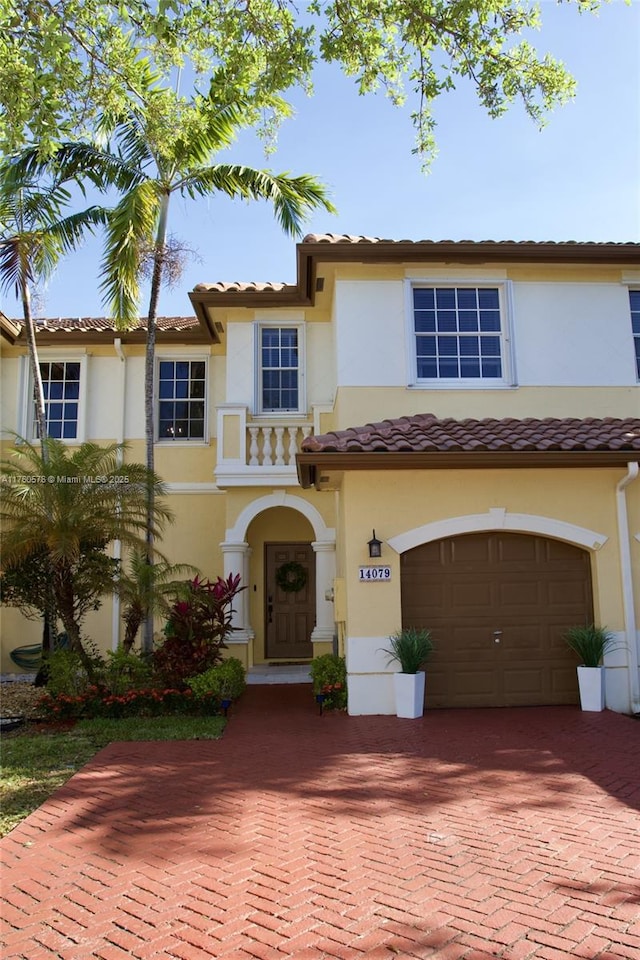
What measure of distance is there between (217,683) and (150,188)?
7.96 m

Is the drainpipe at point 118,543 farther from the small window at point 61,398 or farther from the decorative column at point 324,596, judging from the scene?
the decorative column at point 324,596

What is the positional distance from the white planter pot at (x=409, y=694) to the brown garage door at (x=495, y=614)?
1.70ft

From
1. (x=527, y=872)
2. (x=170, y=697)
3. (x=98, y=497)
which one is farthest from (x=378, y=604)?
(x=527, y=872)

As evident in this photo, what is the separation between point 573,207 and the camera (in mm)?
9055

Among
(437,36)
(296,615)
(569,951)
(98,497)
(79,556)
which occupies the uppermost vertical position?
(437,36)

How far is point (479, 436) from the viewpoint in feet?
33.8

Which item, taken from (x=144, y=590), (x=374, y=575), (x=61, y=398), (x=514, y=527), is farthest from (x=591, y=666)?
(x=61, y=398)

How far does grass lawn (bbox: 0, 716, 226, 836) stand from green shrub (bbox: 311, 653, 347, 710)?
1.47 metres

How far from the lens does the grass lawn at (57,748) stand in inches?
260

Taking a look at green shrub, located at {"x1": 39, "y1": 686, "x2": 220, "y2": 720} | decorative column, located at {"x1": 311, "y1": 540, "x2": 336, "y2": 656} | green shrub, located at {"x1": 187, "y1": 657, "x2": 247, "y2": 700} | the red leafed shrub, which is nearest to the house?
decorative column, located at {"x1": 311, "y1": 540, "x2": 336, "y2": 656}

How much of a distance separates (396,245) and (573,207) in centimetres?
366

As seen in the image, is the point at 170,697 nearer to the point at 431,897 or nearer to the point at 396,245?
the point at 431,897

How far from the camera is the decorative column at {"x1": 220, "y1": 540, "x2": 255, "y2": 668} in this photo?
1326cm

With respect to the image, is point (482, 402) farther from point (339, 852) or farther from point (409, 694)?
point (339, 852)
